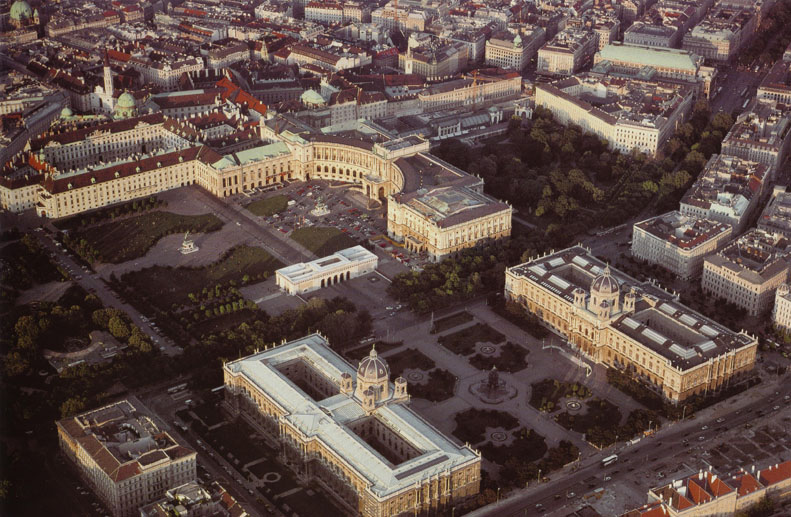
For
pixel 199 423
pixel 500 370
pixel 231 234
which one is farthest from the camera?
pixel 231 234

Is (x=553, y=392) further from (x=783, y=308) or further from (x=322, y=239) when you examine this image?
(x=322, y=239)

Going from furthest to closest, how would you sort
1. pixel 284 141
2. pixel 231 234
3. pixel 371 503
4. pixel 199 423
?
pixel 284 141
pixel 231 234
pixel 199 423
pixel 371 503

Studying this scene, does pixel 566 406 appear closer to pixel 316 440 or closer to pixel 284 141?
pixel 316 440

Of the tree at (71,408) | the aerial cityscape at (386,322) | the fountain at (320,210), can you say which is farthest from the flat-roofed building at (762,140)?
the tree at (71,408)

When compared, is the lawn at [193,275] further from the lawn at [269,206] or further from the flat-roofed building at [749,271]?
the flat-roofed building at [749,271]

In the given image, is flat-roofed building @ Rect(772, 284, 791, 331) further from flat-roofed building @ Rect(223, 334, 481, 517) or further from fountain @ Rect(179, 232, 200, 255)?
fountain @ Rect(179, 232, 200, 255)

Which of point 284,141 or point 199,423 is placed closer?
point 199,423

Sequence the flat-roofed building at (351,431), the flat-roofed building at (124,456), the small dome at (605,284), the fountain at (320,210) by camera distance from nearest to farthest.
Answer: the flat-roofed building at (124,456) → the flat-roofed building at (351,431) → the small dome at (605,284) → the fountain at (320,210)

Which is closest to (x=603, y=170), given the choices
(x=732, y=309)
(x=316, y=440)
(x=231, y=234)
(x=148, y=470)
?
(x=732, y=309)
